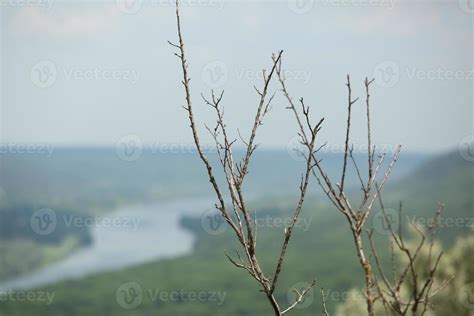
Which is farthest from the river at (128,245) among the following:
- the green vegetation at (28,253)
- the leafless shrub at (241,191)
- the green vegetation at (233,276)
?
the leafless shrub at (241,191)

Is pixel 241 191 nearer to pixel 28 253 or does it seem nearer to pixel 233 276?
pixel 233 276

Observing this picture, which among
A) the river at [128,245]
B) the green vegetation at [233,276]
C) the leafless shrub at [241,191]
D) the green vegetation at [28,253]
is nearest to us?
the leafless shrub at [241,191]

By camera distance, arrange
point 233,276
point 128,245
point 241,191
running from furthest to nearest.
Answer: point 128,245
point 233,276
point 241,191

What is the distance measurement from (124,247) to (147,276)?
36049 millimetres

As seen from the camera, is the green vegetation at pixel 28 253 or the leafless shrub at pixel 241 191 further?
the green vegetation at pixel 28 253

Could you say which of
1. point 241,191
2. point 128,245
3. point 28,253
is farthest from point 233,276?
point 241,191

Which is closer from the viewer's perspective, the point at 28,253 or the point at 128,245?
the point at 28,253

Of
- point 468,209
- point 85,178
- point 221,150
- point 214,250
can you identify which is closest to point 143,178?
point 85,178

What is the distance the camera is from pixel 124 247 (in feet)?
403

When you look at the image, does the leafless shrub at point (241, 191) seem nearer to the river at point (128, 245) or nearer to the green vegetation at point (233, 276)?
the green vegetation at point (233, 276)

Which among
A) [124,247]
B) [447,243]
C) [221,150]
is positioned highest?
[221,150]

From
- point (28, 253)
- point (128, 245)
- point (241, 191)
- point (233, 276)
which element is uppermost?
point (241, 191)

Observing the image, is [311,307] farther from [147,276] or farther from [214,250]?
[214,250]

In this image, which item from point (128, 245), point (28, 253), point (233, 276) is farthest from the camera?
point (128, 245)
